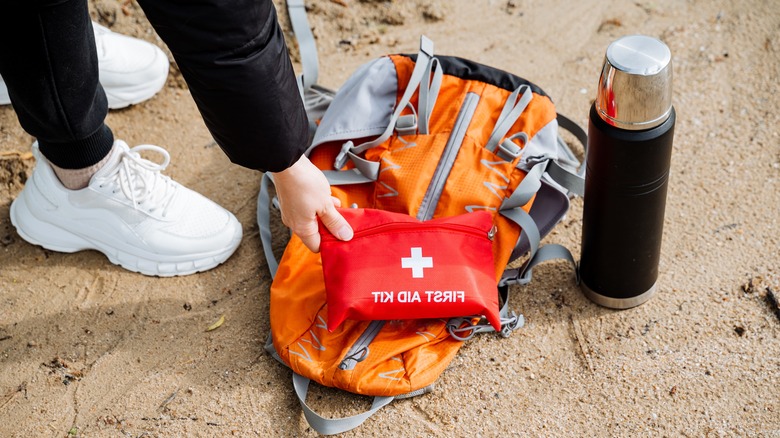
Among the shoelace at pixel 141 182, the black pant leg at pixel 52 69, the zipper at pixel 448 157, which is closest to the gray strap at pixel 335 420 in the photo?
the zipper at pixel 448 157

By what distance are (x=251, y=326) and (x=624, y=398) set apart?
3.64ft

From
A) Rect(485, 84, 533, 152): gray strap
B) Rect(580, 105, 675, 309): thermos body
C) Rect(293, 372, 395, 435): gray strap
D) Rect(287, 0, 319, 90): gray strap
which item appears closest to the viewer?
Rect(580, 105, 675, 309): thermos body

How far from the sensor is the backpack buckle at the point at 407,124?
2.40 metres

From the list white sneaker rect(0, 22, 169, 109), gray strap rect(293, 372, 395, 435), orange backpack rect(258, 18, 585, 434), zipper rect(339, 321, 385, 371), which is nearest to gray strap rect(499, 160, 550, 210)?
orange backpack rect(258, 18, 585, 434)

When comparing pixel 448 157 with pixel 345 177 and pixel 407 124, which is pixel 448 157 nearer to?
pixel 407 124

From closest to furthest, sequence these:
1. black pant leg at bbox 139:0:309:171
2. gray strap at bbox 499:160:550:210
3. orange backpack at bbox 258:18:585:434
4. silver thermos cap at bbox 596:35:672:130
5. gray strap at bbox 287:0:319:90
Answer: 1. black pant leg at bbox 139:0:309:171
2. silver thermos cap at bbox 596:35:672:130
3. orange backpack at bbox 258:18:585:434
4. gray strap at bbox 499:160:550:210
5. gray strap at bbox 287:0:319:90

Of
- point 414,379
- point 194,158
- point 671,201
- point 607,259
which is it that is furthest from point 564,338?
point 194,158

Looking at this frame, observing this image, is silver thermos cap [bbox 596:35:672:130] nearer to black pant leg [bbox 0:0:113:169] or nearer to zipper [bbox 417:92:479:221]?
zipper [bbox 417:92:479:221]

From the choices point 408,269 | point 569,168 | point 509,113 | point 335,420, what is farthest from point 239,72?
point 569,168

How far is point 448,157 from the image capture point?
2320mm

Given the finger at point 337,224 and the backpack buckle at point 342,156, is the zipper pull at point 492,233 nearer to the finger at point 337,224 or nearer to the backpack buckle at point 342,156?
the finger at point 337,224

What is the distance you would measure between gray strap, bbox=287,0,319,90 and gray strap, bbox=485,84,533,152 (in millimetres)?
772

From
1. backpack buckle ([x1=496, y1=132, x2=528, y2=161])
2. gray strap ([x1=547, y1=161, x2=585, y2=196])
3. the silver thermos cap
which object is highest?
the silver thermos cap

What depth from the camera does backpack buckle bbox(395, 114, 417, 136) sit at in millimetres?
2398
